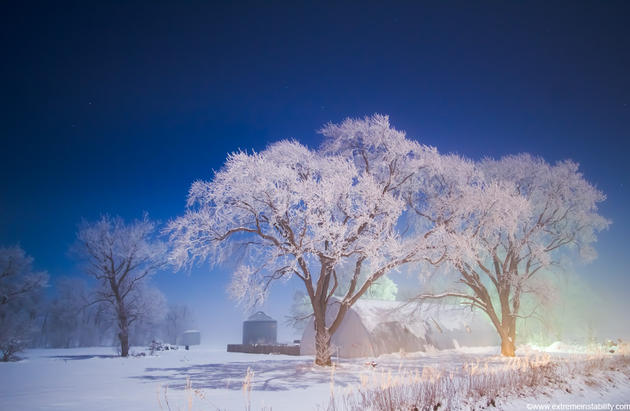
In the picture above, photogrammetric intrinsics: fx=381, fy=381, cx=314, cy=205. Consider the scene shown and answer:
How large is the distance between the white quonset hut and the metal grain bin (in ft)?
50.1

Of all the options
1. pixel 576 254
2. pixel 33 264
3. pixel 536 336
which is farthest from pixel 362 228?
pixel 536 336

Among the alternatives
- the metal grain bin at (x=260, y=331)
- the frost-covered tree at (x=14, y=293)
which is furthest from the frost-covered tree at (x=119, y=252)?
the metal grain bin at (x=260, y=331)

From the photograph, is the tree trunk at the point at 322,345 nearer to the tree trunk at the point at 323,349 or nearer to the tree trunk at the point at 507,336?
the tree trunk at the point at 323,349

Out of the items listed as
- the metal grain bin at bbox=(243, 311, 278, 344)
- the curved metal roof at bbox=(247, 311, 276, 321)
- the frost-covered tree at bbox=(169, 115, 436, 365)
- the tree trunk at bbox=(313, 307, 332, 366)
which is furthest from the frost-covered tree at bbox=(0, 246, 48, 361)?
the curved metal roof at bbox=(247, 311, 276, 321)

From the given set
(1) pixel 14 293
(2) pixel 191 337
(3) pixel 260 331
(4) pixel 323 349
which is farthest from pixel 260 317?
(4) pixel 323 349

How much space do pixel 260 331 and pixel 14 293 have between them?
74.4 feet

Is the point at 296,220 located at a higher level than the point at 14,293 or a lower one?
higher

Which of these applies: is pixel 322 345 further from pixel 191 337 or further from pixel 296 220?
pixel 191 337

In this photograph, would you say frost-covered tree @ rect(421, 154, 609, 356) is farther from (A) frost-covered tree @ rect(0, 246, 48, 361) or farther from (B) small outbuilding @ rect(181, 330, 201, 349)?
(B) small outbuilding @ rect(181, 330, 201, 349)

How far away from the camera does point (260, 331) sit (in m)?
41.2

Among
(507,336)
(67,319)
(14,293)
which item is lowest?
(507,336)

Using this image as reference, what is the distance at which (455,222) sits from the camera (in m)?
18.8

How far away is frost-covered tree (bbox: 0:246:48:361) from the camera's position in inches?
926

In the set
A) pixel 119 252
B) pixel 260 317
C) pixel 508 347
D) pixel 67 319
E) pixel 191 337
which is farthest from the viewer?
pixel 191 337
